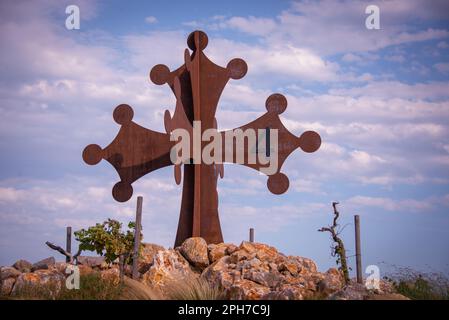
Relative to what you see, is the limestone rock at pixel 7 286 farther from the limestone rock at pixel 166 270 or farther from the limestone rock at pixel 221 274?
the limestone rock at pixel 221 274

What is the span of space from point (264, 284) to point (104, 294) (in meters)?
2.83

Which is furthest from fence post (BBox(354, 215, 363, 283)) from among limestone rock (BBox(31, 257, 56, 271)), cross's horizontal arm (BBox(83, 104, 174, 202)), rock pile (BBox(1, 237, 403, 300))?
limestone rock (BBox(31, 257, 56, 271))

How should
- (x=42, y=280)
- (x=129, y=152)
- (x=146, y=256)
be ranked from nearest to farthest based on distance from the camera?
(x=42, y=280) → (x=146, y=256) → (x=129, y=152)

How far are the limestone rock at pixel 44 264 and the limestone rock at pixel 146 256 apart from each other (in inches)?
96.0

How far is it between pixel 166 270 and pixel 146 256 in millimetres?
1730

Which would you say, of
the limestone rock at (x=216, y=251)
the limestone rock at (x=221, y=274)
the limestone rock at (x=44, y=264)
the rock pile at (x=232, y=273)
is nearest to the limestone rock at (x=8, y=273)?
the rock pile at (x=232, y=273)

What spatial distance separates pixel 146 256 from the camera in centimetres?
1367

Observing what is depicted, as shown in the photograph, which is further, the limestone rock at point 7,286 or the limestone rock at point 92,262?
the limestone rock at point 92,262

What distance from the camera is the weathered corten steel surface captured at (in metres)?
13.9

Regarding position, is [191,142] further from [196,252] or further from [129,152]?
[196,252]

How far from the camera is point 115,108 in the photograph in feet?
47.4

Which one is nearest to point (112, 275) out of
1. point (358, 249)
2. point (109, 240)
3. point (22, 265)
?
point (109, 240)

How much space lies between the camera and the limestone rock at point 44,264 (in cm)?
1446
